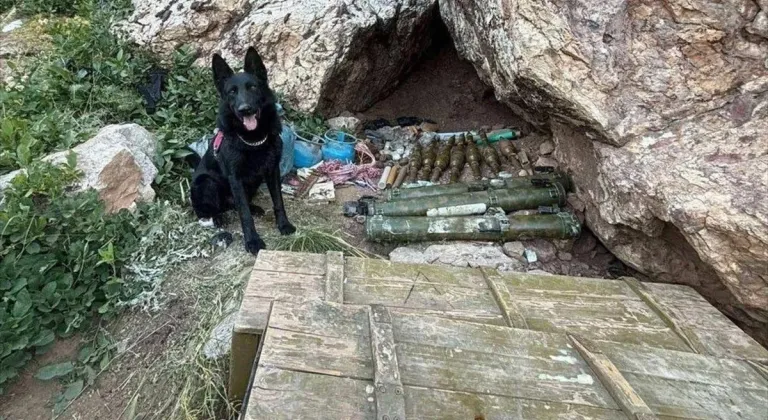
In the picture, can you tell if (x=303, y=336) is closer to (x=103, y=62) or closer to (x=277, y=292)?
(x=277, y=292)

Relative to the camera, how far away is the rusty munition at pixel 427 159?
5.42 meters

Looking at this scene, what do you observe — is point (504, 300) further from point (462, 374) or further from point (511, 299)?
point (462, 374)

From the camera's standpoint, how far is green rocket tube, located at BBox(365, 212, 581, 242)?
416 centimetres

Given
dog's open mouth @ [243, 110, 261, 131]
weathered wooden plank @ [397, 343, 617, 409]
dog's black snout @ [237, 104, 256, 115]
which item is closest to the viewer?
weathered wooden plank @ [397, 343, 617, 409]

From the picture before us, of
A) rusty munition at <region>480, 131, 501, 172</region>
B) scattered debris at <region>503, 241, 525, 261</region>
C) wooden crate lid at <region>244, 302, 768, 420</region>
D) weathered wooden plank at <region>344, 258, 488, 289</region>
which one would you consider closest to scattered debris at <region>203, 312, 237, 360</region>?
weathered wooden plank at <region>344, 258, 488, 289</region>

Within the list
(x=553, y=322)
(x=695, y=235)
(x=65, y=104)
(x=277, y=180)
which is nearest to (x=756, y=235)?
(x=695, y=235)

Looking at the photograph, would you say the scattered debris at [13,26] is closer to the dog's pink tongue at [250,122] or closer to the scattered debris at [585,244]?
the dog's pink tongue at [250,122]

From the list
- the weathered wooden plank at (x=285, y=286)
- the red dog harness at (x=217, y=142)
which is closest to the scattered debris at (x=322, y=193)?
the red dog harness at (x=217, y=142)

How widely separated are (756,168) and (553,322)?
141 cm

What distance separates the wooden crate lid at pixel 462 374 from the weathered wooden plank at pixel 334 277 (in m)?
0.25

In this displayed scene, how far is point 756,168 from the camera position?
258 cm

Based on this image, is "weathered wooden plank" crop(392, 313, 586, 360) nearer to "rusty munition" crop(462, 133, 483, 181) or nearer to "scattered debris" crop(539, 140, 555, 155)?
"rusty munition" crop(462, 133, 483, 181)

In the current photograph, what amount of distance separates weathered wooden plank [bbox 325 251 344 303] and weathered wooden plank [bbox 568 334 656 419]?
1184 mm

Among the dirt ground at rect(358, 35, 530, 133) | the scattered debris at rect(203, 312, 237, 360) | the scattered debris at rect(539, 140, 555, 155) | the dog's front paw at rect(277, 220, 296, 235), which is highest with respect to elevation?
the dirt ground at rect(358, 35, 530, 133)
